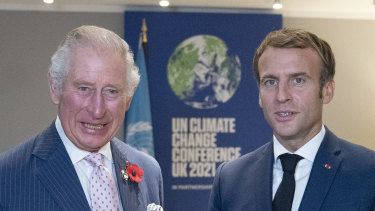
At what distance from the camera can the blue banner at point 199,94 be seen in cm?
683

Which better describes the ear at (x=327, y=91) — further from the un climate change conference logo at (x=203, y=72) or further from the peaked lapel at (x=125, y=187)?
the un climate change conference logo at (x=203, y=72)

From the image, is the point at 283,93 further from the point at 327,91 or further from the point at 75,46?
the point at 75,46

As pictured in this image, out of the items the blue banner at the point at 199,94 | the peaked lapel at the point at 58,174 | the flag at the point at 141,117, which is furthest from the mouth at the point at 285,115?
the blue banner at the point at 199,94

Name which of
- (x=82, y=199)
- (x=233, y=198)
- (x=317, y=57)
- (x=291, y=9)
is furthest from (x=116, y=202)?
(x=291, y=9)

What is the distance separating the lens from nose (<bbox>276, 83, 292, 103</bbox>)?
7.03ft

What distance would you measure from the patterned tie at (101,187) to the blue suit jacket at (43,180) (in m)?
0.04

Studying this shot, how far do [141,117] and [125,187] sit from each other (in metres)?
4.48

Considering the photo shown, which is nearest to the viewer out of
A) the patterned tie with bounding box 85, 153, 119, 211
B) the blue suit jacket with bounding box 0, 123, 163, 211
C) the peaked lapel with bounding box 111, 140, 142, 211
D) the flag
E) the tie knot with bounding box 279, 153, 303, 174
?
the blue suit jacket with bounding box 0, 123, 163, 211

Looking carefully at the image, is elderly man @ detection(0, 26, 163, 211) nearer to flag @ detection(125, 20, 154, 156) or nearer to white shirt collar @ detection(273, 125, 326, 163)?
white shirt collar @ detection(273, 125, 326, 163)

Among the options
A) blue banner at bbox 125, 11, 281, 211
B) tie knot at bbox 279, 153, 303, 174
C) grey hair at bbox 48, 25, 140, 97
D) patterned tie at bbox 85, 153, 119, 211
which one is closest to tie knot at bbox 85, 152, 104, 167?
patterned tie at bbox 85, 153, 119, 211

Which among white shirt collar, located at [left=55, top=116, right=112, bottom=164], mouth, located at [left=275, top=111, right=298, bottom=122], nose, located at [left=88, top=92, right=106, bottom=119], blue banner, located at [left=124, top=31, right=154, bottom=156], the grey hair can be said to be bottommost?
blue banner, located at [left=124, top=31, right=154, bottom=156]

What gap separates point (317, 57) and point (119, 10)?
5136 millimetres

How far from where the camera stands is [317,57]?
2.21 meters

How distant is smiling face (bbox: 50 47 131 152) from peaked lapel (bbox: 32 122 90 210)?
0.24 feet
